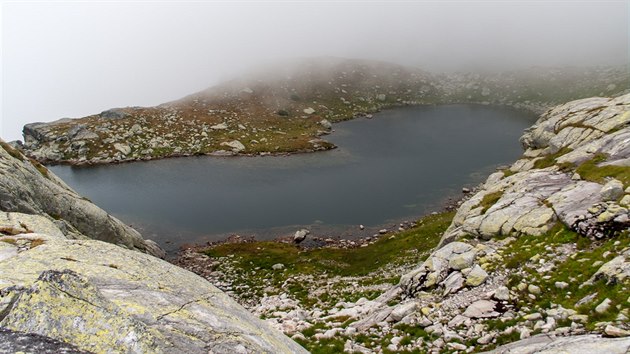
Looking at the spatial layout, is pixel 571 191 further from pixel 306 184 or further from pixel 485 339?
pixel 306 184

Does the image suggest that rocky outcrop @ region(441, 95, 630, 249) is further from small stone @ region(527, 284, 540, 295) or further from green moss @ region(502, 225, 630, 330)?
small stone @ region(527, 284, 540, 295)

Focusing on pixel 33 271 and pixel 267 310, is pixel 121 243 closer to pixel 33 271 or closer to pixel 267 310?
pixel 267 310

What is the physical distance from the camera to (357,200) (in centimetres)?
8188

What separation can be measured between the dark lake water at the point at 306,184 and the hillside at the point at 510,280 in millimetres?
24619

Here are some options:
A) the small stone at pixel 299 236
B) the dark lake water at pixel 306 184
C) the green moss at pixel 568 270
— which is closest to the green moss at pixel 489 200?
the green moss at pixel 568 270

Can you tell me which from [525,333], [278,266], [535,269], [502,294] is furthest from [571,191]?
[278,266]

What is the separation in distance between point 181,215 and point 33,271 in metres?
70.0

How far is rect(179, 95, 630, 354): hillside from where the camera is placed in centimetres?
1694

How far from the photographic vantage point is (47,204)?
33.0m

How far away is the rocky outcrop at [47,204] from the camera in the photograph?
85.1ft

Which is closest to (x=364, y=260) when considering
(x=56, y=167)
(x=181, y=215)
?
(x=181, y=215)

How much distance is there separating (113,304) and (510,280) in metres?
21.5

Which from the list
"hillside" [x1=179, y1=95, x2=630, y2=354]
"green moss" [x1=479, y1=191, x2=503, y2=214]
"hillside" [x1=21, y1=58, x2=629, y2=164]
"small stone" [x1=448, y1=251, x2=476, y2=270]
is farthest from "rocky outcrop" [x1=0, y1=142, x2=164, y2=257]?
"hillside" [x1=21, y1=58, x2=629, y2=164]

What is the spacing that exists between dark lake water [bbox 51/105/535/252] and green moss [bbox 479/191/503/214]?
1166 inches
